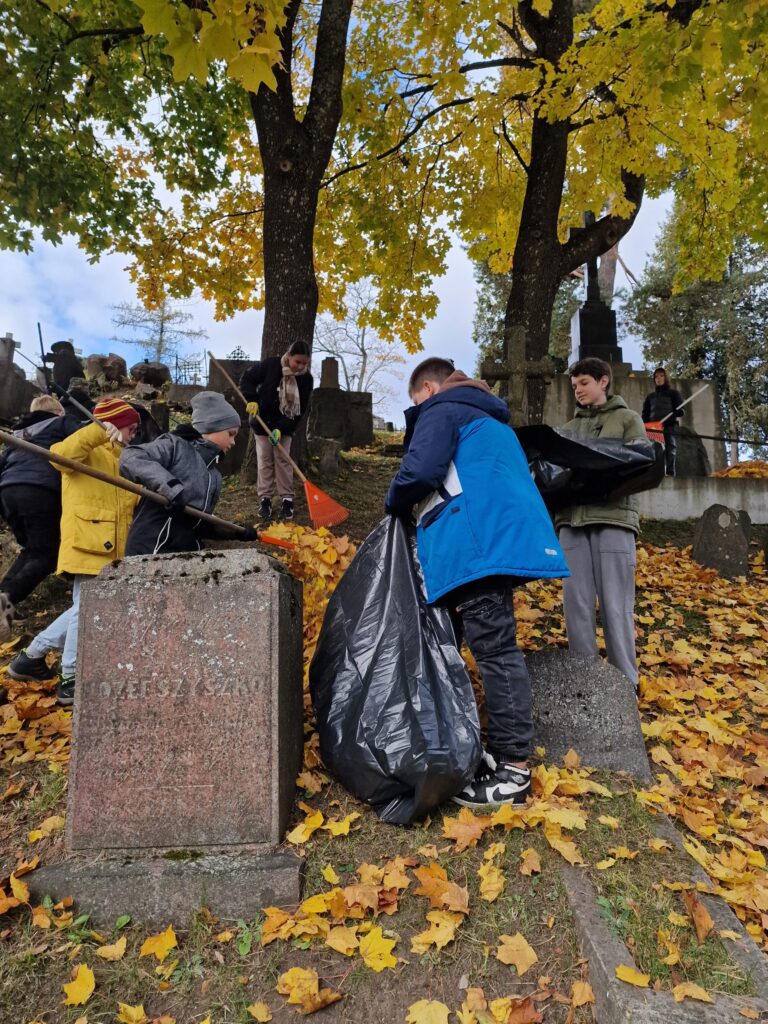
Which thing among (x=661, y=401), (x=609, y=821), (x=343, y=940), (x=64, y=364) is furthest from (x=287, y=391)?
(x=64, y=364)

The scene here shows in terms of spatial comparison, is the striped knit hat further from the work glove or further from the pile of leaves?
the pile of leaves

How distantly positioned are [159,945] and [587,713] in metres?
1.90

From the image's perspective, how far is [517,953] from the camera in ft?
6.13

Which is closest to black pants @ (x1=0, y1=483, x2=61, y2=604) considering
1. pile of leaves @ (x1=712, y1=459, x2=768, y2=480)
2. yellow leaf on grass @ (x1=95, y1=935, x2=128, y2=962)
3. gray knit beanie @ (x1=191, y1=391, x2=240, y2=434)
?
gray knit beanie @ (x1=191, y1=391, x2=240, y2=434)

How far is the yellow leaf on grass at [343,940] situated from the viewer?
194 centimetres

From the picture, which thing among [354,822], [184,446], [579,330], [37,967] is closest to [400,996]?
[354,822]

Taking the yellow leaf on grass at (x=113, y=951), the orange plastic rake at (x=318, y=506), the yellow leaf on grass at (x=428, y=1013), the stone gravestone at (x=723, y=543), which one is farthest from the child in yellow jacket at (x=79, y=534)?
the stone gravestone at (x=723, y=543)

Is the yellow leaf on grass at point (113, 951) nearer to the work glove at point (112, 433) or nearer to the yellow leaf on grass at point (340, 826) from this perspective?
the yellow leaf on grass at point (340, 826)

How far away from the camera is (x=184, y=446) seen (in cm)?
330

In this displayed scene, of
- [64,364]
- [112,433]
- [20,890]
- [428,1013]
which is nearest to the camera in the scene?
[428,1013]

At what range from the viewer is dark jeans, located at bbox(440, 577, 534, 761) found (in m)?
2.44

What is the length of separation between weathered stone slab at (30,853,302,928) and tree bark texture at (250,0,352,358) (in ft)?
15.3

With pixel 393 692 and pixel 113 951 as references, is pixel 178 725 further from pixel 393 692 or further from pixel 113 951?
pixel 393 692

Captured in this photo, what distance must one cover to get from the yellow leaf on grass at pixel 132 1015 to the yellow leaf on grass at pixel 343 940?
1.76ft
